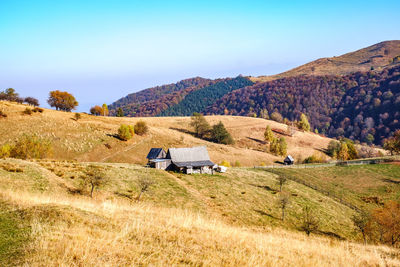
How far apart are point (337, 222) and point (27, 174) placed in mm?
48838

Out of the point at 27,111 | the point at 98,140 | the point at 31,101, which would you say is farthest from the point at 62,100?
the point at 98,140

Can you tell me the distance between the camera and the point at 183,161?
61.8 m

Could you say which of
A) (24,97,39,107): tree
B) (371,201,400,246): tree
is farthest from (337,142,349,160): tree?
(24,97,39,107): tree

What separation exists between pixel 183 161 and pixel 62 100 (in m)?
83.1

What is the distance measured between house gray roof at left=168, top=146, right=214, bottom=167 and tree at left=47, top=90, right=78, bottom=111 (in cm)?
7828

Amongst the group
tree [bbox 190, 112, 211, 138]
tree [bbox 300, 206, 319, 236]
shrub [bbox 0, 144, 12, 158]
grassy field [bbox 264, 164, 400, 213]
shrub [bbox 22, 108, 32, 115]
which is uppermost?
shrub [bbox 22, 108, 32, 115]

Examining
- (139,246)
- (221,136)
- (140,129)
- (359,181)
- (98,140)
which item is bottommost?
(359,181)

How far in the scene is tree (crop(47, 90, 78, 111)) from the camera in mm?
114500

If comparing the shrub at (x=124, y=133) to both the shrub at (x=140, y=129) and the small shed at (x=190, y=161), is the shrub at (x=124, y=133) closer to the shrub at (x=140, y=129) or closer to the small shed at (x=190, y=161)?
the shrub at (x=140, y=129)

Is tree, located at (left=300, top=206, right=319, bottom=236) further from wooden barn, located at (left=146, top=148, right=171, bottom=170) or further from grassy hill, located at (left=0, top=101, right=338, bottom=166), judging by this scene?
grassy hill, located at (left=0, top=101, right=338, bottom=166)

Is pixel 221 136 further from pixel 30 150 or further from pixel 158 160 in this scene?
pixel 30 150

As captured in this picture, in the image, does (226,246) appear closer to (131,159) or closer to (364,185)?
(364,185)

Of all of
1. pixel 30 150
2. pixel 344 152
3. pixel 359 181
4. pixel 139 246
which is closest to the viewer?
pixel 139 246

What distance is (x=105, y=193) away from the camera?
119ft
